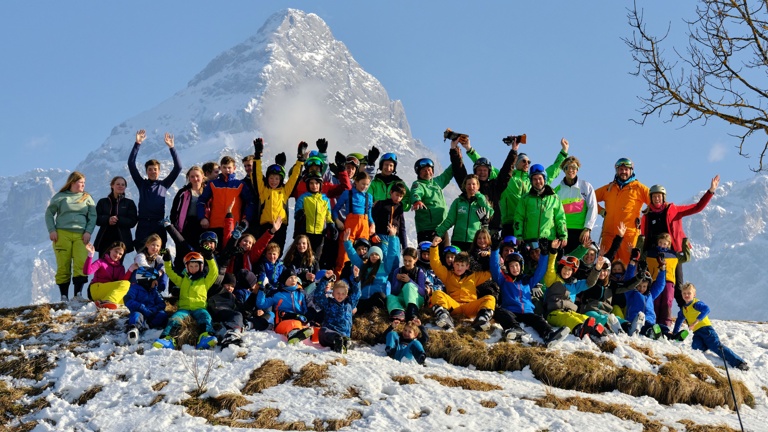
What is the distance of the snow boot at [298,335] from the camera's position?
11492 millimetres

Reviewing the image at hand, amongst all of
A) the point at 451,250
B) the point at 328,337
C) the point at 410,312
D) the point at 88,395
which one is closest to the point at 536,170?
the point at 451,250

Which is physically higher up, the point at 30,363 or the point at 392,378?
the point at 392,378

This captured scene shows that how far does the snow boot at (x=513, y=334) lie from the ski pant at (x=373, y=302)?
6.94 feet

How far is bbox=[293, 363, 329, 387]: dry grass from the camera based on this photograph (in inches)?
401

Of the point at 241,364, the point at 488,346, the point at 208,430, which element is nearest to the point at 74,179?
the point at 241,364

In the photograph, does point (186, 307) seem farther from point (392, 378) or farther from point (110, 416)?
point (392, 378)

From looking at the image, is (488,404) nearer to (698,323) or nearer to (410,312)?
(410,312)

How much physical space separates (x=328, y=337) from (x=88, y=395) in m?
3.46

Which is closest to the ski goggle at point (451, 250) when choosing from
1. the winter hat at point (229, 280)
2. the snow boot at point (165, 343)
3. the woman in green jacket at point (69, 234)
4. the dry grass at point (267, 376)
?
the winter hat at point (229, 280)

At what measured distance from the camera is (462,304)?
13.5m

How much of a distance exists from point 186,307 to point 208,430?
358 cm

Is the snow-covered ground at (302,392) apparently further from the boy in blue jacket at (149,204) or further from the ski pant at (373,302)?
the boy in blue jacket at (149,204)

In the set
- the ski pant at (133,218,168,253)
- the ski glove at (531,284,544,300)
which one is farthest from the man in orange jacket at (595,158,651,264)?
the ski pant at (133,218,168,253)

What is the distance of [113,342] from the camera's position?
1151 centimetres
